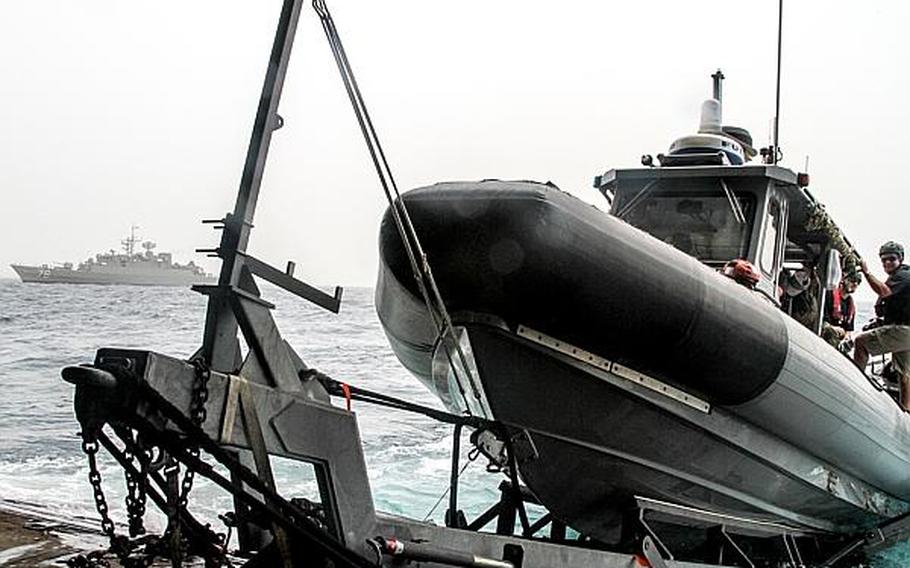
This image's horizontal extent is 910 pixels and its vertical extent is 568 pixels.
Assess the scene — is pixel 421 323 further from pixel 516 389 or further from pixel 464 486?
pixel 464 486

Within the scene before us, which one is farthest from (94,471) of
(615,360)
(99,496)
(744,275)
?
(744,275)

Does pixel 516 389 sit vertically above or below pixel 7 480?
above

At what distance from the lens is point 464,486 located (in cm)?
991

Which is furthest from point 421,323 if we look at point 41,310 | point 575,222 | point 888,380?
point 41,310

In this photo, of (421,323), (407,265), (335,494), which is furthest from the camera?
(421,323)

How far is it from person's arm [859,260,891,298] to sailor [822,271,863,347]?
10 cm

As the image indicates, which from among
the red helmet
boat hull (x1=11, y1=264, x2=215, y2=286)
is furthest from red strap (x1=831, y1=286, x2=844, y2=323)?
boat hull (x1=11, y1=264, x2=215, y2=286)

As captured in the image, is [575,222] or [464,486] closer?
[575,222]

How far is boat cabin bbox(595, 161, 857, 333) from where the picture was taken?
5812 mm

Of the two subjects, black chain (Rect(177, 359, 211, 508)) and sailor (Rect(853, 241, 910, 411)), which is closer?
black chain (Rect(177, 359, 211, 508))

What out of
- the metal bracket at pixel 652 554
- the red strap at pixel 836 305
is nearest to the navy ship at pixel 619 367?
the metal bracket at pixel 652 554

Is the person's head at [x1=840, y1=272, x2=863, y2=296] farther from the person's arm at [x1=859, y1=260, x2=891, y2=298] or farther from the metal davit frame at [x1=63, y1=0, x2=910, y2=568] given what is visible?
the metal davit frame at [x1=63, y1=0, x2=910, y2=568]

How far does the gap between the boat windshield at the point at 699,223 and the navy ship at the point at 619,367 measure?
3.45ft

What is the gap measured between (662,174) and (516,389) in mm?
2555
